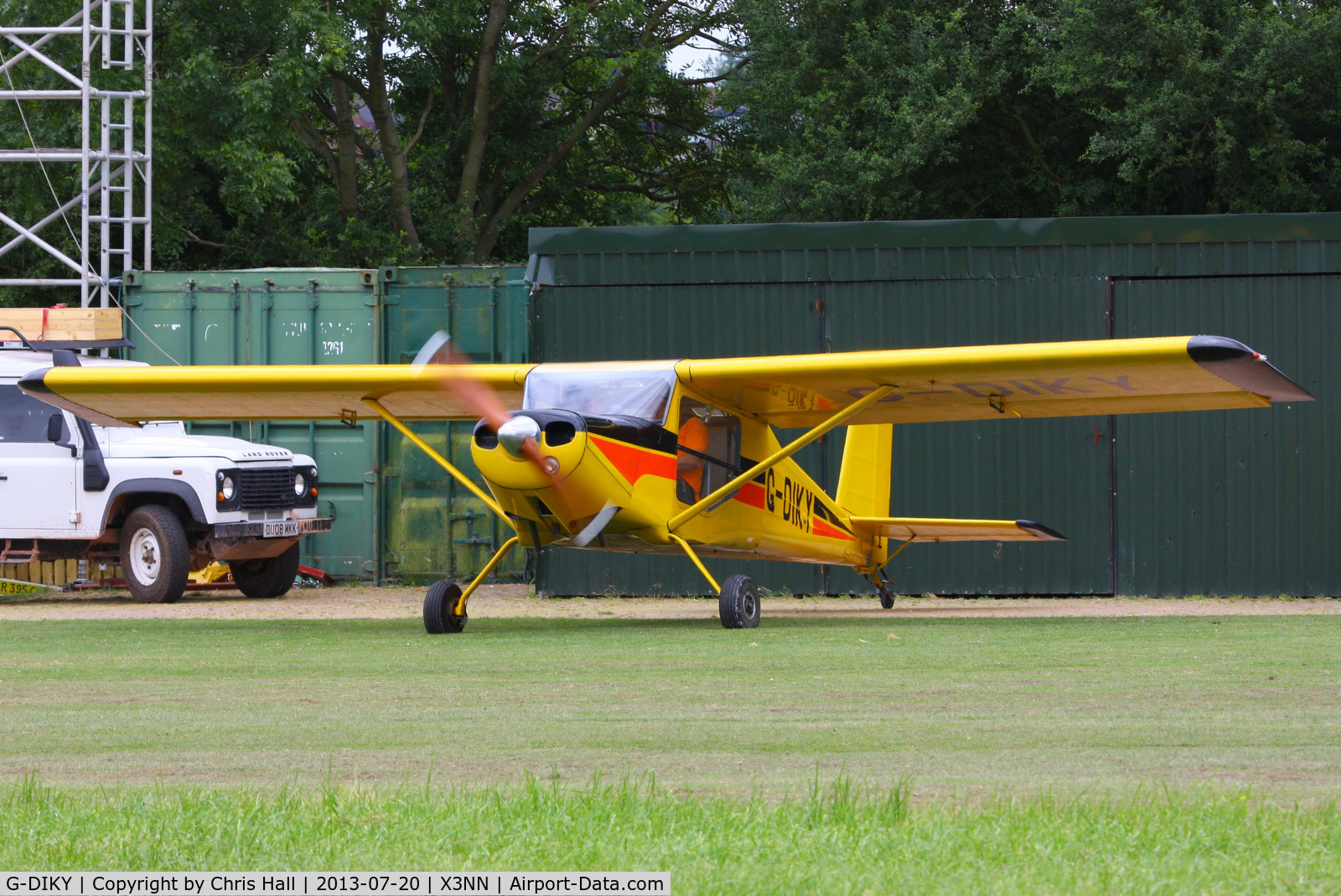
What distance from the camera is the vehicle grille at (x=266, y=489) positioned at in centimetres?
1522

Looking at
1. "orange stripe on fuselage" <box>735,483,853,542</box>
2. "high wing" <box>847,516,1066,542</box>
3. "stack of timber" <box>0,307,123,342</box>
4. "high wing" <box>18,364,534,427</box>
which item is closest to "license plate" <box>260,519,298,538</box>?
"high wing" <box>18,364,534,427</box>

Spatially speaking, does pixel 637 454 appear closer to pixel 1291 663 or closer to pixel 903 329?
pixel 1291 663

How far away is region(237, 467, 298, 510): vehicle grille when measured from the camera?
15.2 meters

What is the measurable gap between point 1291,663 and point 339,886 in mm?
5895

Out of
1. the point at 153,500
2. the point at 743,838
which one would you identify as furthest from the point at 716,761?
the point at 153,500

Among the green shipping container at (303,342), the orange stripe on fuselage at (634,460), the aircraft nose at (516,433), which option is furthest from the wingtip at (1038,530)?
the green shipping container at (303,342)

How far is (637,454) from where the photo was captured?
34.7 feet

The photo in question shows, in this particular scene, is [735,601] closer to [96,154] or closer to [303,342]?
[303,342]

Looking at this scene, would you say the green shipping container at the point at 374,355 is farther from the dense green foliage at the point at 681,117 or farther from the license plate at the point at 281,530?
the dense green foliage at the point at 681,117

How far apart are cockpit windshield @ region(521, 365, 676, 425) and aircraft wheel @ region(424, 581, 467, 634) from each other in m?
1.55

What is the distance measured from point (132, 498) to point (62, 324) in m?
3.14

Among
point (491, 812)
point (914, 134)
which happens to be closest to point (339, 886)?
point (491, 812)

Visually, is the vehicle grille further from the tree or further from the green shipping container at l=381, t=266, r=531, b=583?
the tree

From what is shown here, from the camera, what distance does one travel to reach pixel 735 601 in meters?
10.8
